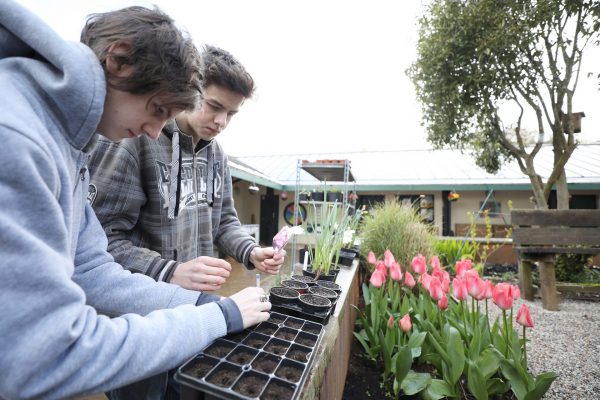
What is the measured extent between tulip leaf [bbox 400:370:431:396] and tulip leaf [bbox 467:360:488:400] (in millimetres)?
244

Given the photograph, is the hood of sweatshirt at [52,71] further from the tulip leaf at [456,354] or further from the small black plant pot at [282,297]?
the tulip leaf at [456,354]

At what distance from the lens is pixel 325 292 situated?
1.50 m

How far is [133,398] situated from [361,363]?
5.57 ft

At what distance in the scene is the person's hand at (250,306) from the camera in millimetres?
789

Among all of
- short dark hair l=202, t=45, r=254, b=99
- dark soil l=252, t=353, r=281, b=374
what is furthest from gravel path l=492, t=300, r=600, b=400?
short dark hair l=202, t=45, r=254, b=99

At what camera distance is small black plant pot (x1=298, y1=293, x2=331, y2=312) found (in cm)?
117

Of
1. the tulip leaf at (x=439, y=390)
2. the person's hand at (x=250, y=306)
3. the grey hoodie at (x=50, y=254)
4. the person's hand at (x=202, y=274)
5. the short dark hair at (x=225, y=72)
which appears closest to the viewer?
the grey hoodie at (x=50, y=254)

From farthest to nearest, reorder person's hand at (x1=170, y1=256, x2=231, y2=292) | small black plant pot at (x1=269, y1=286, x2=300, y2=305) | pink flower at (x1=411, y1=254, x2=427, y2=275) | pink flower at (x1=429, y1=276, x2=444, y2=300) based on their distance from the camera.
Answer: pink flower at (x1=411, y1=254, x2=427, y2=275), pink flower at (x1=429, y1=276, x2=444, y2=300), small black plant pot at (x1=269, y1=286, x2=300, y2=305), person's hand at (x1=170, y1=256, x2=231, y2=292)

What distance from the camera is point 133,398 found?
1.00 m

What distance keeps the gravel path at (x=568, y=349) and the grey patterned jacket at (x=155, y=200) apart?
8.09 ft

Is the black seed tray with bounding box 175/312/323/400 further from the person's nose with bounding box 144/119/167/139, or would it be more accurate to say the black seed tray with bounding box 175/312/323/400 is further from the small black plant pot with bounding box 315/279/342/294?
the small black plant pot with bounding box 315/279/342/294

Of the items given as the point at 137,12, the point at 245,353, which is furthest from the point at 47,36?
the point at 245,353

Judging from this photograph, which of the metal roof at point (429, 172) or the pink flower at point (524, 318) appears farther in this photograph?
the metal roof at point (429, 172)

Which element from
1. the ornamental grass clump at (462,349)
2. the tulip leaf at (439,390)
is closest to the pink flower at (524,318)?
the ornamental grass clump at (462,349)
